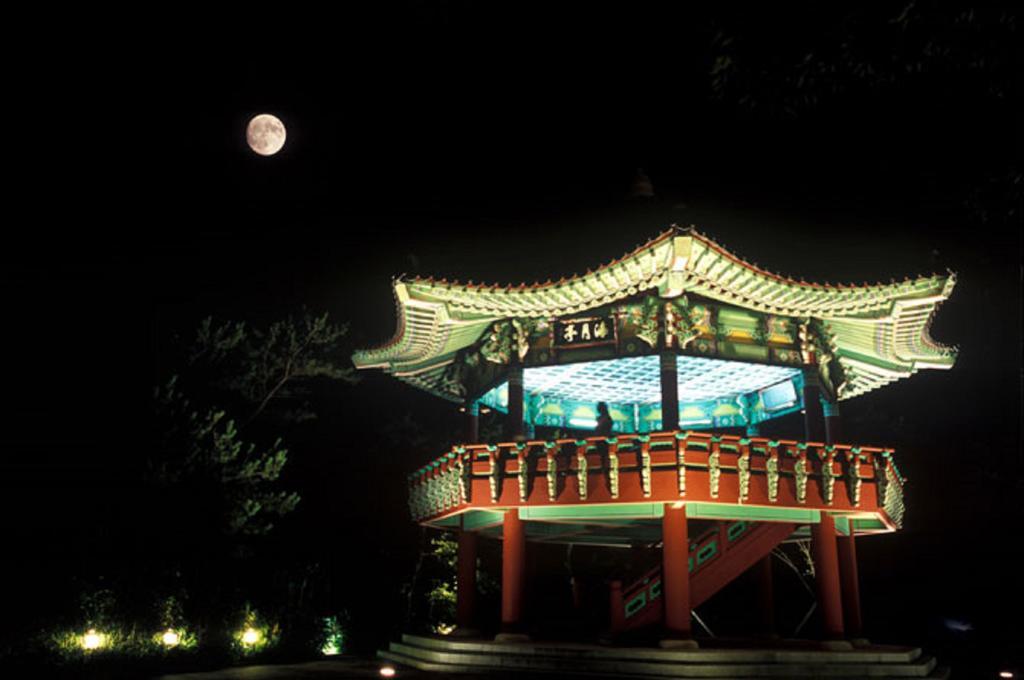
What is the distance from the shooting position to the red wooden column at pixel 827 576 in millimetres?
14828

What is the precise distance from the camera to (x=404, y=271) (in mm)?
16281

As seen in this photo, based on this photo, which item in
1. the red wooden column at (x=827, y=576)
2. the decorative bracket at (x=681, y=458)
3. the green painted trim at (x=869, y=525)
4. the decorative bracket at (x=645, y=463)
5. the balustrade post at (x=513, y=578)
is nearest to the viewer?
the decorative bracket at (x=681, y=458)

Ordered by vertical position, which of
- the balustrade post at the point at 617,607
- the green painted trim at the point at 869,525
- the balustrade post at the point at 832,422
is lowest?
A: the balustrade post at the point at 617,607

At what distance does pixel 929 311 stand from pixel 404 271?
32.6ft

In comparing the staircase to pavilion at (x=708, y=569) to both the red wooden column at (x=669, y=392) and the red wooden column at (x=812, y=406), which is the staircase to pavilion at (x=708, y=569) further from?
the red wooden column at (x=669, y=392)

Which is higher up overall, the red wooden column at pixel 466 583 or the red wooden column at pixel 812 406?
the red wooden column at pixel 812 406

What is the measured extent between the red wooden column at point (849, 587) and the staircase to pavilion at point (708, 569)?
72.7 inches

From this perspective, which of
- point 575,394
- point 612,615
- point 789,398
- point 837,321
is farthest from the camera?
point 575,394

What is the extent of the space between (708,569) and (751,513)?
139 centimetres

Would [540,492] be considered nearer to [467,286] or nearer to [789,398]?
[467,286]

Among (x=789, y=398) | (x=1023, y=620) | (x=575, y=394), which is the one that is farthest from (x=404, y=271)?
(x=1023, y=620)

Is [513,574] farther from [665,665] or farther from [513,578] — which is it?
[665,665]

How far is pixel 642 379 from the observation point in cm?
1908

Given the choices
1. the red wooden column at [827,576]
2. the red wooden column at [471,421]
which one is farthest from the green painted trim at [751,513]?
the red wooden column at [471,421]
